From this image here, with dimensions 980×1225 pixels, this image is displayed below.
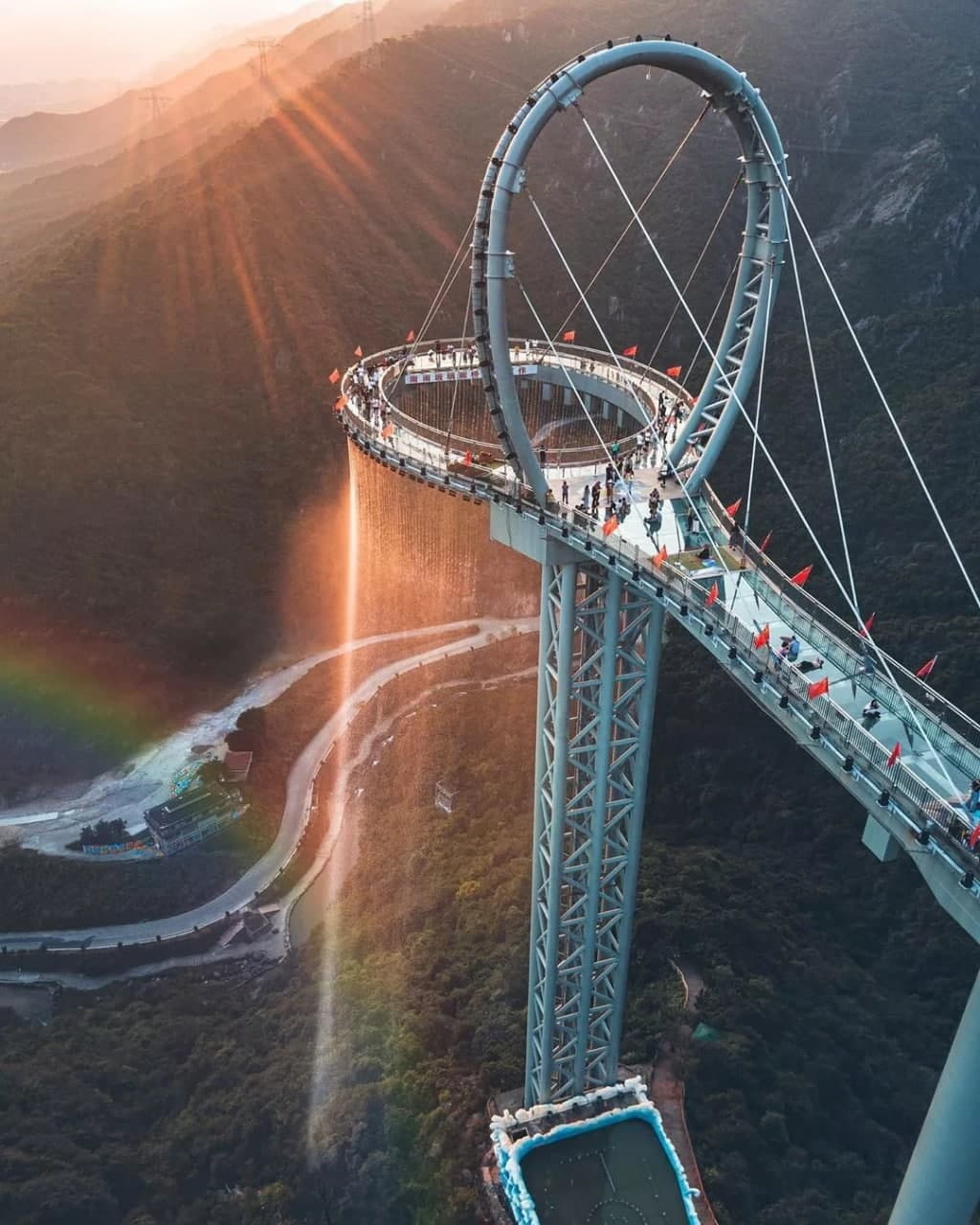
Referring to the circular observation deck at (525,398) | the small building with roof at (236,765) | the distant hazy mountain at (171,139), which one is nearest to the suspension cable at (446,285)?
the circular observation deck at (525,398)

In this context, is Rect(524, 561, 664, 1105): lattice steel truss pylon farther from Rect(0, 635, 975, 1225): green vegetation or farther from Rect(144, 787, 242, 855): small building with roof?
Rect(144, 787, 242, 855): small building with roof

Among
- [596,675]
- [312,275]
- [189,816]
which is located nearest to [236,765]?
[189,816]

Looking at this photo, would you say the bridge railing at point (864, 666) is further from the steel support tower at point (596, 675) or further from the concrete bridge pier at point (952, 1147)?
the concrete bridge pier at point (952, 1147)

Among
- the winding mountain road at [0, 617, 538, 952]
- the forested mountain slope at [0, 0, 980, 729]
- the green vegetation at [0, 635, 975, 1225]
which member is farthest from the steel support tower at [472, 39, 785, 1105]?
the forested mountain slope at [0, 0, 980, 729]

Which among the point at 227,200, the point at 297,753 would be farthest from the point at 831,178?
the point at 297,753

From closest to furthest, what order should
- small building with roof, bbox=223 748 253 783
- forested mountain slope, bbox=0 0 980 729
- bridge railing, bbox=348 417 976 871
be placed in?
bridge railing, bbox=348 417 976 871
small building with roof, bbox=223 748 253 783
forested mountain slope, bbox=0 0 980 729

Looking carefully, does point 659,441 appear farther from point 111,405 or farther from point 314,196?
point 314,196

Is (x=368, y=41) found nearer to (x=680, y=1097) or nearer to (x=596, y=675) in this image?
(x=596, y=675)

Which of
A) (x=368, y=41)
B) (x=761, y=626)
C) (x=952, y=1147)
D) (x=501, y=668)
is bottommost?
(x=501, y=668)
